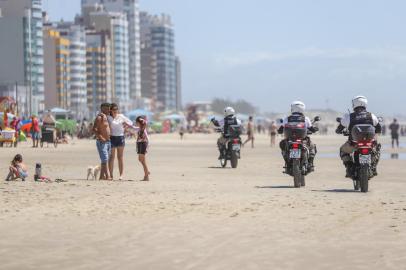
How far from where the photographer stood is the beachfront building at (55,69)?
182 meters

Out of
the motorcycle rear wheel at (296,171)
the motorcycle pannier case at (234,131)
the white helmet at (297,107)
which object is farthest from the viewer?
the motorcycle pannier case at (234,131)

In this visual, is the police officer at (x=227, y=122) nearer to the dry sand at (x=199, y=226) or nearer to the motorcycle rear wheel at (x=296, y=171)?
the dry sand at (x=199, y=226)

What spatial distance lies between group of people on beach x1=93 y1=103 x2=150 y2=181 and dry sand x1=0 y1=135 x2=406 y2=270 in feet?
3.51

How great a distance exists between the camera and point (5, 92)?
147750 millimetres

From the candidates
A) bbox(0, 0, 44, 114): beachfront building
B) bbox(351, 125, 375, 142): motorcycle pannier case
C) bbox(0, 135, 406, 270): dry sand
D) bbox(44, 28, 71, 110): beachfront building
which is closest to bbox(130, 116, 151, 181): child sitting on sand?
bbox(0, 135, 406, 270): dry sand

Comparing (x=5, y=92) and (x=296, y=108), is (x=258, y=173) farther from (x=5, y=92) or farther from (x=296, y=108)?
(x=5, y=92)

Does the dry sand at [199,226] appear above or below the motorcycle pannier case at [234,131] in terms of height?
below

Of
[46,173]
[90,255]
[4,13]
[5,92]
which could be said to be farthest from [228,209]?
[4,13]

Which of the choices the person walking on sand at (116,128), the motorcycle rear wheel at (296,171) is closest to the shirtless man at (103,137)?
the person walking on sand at (116,128)

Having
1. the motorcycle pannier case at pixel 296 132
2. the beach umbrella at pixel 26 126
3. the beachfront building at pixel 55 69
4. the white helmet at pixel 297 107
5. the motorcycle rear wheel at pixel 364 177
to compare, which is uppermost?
the beachfront building at pixel 55 69

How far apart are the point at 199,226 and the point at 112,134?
8383mm

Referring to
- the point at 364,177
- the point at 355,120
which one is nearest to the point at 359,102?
the point at 355,120

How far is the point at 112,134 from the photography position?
1823 cm

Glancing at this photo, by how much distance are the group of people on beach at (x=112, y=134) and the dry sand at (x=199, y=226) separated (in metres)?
1.07
